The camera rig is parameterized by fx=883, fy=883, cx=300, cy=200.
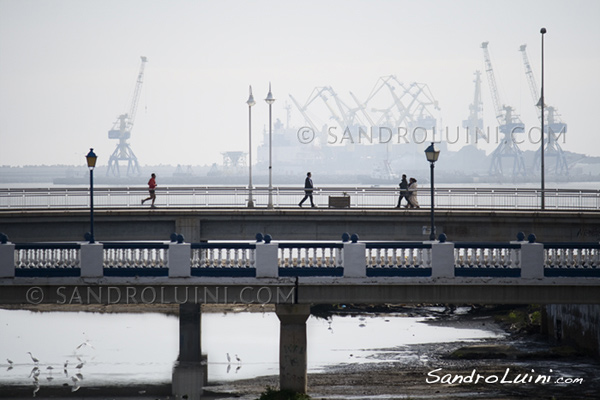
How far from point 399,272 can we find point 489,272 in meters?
2.25

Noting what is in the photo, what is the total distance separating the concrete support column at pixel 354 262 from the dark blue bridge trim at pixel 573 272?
15.1 ft

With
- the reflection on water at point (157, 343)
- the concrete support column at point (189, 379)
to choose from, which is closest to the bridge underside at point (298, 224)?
the reflection on water at point (157, 343)

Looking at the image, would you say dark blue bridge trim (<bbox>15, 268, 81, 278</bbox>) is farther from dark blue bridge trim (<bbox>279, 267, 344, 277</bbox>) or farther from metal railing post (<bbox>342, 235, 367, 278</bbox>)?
metal railing post (<bbox>342, 235, 367, 278</bbox>)

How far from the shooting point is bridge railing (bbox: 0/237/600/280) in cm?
2183

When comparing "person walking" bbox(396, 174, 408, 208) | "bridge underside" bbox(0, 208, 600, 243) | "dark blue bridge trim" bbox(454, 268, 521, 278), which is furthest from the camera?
"person walking" bbox(396, 174, 408, 208)

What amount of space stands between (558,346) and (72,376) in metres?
17.2

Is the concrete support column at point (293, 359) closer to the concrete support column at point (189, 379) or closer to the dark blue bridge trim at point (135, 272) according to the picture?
the dark blue bridge trim at point (135, 272)

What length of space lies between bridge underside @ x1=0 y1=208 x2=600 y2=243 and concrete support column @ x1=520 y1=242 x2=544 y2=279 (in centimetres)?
1378

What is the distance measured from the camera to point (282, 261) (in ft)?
72.6

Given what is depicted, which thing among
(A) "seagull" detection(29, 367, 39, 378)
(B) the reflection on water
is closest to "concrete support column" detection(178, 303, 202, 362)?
(B) the reflection on water

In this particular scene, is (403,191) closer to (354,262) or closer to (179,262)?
(354,262)

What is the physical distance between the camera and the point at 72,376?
95.3 feet

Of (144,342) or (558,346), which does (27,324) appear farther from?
(558,346)

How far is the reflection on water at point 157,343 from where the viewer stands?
29812mm
